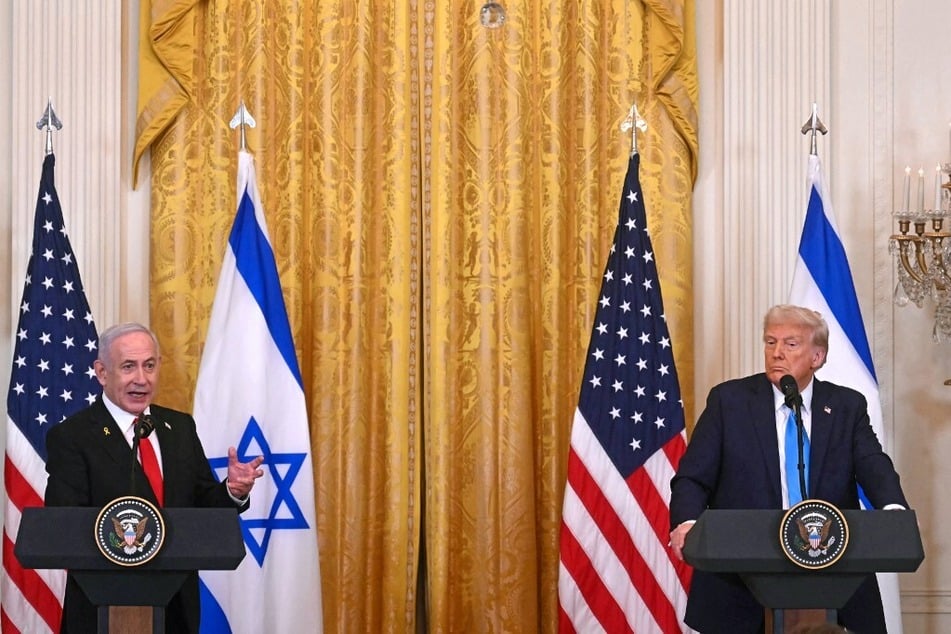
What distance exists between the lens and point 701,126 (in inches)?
244

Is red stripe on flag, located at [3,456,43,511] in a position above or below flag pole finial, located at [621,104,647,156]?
below

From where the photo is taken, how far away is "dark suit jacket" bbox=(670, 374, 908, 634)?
4270mm

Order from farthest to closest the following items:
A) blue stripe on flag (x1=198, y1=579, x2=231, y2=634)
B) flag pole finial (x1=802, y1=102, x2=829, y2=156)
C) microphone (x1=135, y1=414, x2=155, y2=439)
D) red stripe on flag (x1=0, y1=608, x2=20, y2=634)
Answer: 1. flag pole finial (x1=802, y1=102, x2=829, y2=156)
2. red stripe on flag (x1=0, y1=608, x2=20, y2=634)
3. blue stripe on flag (x1=198, y1=579, x2=231, y2=634)
4. microphone (x1=135, y1=414, x2=155, y2=439)

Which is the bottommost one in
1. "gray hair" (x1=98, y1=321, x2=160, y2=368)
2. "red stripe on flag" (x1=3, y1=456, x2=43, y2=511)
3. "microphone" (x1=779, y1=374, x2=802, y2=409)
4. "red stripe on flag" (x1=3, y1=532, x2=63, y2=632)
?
→ "red stripe on flag" (x1=3, y1=532, x2=63, y2=632)

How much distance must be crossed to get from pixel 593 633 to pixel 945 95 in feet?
9.20

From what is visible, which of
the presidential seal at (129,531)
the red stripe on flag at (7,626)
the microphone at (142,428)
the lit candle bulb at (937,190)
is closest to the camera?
the presidential seal at (129,531)

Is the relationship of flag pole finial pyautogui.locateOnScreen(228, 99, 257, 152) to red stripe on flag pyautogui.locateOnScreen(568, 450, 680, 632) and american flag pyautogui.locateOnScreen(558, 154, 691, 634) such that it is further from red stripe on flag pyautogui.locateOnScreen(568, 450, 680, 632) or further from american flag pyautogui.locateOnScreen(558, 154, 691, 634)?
red stripe on flag pyautogui.locateOnScreen(568, 450, 680, 632)

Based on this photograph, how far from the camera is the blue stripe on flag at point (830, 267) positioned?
18.2 feet

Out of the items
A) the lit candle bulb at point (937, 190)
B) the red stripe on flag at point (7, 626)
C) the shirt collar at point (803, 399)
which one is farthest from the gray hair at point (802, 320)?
the red stripe on flag at point (7, 626)

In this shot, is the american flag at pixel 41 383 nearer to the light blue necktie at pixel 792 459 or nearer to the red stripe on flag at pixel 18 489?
the red stripe on flag at pixel 18 489

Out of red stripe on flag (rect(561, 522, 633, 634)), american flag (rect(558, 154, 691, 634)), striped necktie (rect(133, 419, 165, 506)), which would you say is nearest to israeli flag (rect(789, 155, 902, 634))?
american flag (rect(558, 154, 691, 634))

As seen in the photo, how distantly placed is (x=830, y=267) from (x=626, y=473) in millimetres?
1169

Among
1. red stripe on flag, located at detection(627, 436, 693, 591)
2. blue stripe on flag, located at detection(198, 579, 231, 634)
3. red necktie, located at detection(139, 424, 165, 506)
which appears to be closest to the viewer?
red necktie, located at detection(139, 424, 165, 506)

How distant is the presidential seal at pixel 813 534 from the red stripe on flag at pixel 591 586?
2.04 meters
